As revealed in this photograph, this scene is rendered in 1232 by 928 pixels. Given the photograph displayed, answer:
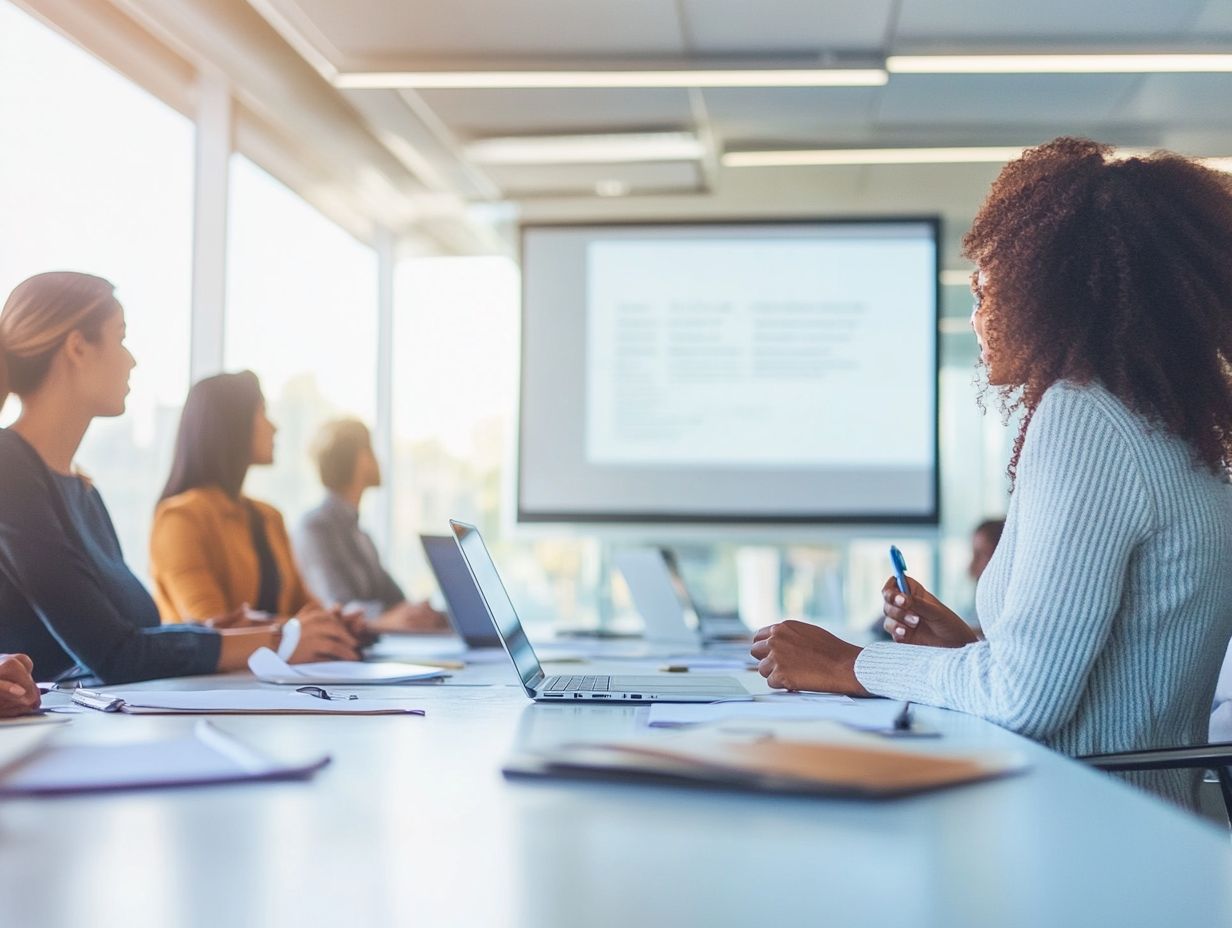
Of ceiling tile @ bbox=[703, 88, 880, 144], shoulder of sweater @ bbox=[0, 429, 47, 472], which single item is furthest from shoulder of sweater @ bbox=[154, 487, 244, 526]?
ceiling tile @ bbox=[703, 88, 880, 144]

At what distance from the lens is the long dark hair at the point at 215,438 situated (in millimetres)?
3369

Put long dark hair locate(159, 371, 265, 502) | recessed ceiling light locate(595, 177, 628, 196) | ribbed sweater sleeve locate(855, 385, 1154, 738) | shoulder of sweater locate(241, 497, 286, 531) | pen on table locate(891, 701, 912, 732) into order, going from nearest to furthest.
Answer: pen on table locate(891, 701, 912, 732), ribbed sweater sleeve locate(855, 385, 1154, 738), long dark hair locate(159, 371, 265, 502), shoulder of sweater locate(241, 497, 286, 531), recessed ceiling light locate(595, 177, 628, 196)

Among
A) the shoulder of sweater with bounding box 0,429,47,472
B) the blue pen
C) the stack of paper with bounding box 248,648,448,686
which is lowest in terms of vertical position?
the stack of paper with bounding box 248,648,448,686

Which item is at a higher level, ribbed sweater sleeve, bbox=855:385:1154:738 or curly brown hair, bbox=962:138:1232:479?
curly brown hair, bbox=962:138:1232:479

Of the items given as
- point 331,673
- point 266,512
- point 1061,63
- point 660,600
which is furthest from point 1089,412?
point 1061,63

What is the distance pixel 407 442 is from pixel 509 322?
1062 mm

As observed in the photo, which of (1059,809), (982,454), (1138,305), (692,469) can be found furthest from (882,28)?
(982,454)

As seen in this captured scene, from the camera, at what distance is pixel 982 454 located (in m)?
8.94

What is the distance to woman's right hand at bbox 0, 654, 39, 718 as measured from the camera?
1396 millimetres

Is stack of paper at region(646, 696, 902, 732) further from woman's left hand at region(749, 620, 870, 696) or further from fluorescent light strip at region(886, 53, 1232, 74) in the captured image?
fluorescent light strip at region(886, 53, 1232, 74)

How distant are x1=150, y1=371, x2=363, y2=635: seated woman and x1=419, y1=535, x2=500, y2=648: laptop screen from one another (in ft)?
1.83

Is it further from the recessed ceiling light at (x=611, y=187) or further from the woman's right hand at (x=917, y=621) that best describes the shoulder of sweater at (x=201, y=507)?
the recessed ceiling light at (x=611, y=187)

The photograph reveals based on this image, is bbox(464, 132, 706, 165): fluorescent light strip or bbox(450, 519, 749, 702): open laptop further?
bbox(464, 132, 706, 165): fluorescent light strip

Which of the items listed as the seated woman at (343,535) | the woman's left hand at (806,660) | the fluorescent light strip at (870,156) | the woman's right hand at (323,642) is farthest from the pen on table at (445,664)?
the fluorescent light strip at (870,156)
